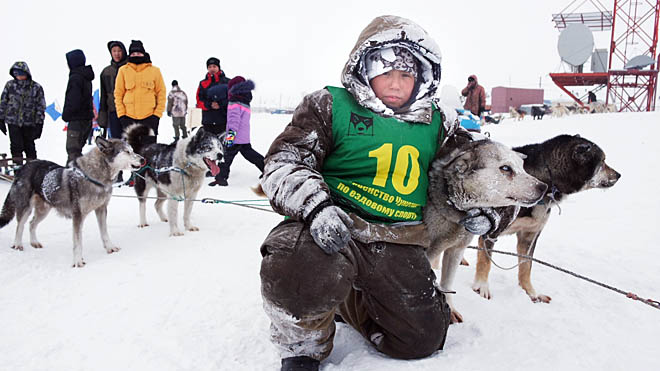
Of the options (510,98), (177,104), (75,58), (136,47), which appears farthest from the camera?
(510,98)

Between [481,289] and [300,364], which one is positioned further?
[481,289]

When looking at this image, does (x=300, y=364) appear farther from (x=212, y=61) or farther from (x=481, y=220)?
(x=212, y=61)

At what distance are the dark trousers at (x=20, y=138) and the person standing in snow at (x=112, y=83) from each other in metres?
1.14

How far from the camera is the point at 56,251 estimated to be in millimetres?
3129

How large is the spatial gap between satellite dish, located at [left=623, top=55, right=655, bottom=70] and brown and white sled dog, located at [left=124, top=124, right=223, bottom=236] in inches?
824

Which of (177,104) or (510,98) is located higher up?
(510,98)

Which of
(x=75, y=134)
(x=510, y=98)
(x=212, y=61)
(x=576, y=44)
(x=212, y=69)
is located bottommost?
(x=75, y=134)

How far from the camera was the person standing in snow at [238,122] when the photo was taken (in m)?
5.96

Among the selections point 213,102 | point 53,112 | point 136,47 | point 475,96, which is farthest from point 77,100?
point 53,112

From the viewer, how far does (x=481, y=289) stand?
2385mm

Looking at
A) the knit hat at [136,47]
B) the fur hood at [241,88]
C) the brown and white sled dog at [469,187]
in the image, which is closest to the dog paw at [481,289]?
the brown and white sled dog at [469,187]

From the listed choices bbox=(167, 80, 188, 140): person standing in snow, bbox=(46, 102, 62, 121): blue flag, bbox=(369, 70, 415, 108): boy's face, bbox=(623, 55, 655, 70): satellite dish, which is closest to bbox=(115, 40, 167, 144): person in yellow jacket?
bbox=(369, 70, 415, 108): boy's face

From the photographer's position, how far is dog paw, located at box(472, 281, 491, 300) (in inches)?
92.3

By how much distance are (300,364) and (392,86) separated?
1190 millimetres
